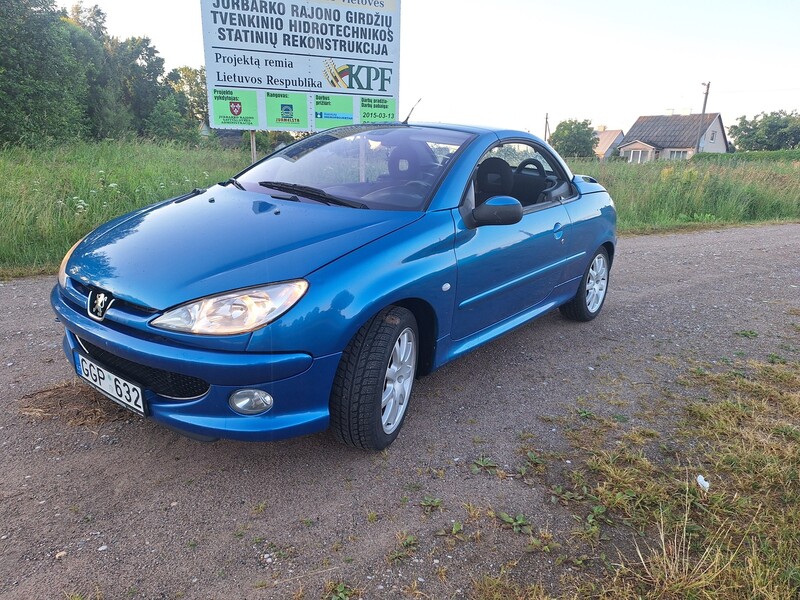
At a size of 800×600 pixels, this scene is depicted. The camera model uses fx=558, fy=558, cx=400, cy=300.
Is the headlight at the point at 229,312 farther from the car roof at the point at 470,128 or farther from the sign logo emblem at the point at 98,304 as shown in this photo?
the car roof at the point at 470,128

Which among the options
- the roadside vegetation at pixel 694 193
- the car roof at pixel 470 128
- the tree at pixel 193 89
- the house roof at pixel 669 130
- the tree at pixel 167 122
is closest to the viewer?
the car roof at pixel 470 128

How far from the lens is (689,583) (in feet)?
6.15

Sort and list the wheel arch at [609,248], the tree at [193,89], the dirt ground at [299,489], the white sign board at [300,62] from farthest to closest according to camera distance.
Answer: the tree at [193,89] → the white sign board at [300,62] → the wheel arch at [609,248] → the dirt ground at [299,489]

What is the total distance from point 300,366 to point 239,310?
32 centimetres

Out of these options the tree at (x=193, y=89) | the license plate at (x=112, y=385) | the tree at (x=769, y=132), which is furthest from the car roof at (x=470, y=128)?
the tree at (x=769, y=132)

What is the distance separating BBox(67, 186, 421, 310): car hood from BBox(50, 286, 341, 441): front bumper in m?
0.19

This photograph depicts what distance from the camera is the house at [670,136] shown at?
173 feet

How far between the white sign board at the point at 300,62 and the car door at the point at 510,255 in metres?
4.07

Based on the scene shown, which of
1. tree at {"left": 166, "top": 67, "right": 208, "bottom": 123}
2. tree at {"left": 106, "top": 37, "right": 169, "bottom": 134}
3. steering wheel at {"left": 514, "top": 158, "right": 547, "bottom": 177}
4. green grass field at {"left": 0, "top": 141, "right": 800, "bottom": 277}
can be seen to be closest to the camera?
steering wheel at {"left": 514, "top": 158, "right": 547, "bottom": 177}

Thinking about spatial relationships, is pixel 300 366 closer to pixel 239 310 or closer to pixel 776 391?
pixel 239 310

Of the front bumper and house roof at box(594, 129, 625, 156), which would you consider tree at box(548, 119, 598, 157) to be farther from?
the front bumper

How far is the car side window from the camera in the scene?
3650 millimetres

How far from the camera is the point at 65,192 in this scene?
6684mm

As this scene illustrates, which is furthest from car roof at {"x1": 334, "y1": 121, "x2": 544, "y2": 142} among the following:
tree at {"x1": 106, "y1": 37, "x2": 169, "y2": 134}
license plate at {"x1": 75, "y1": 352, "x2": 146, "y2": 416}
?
tree at {"x1": 106, "y1": 37, "x2": 169, "y2": 134}
